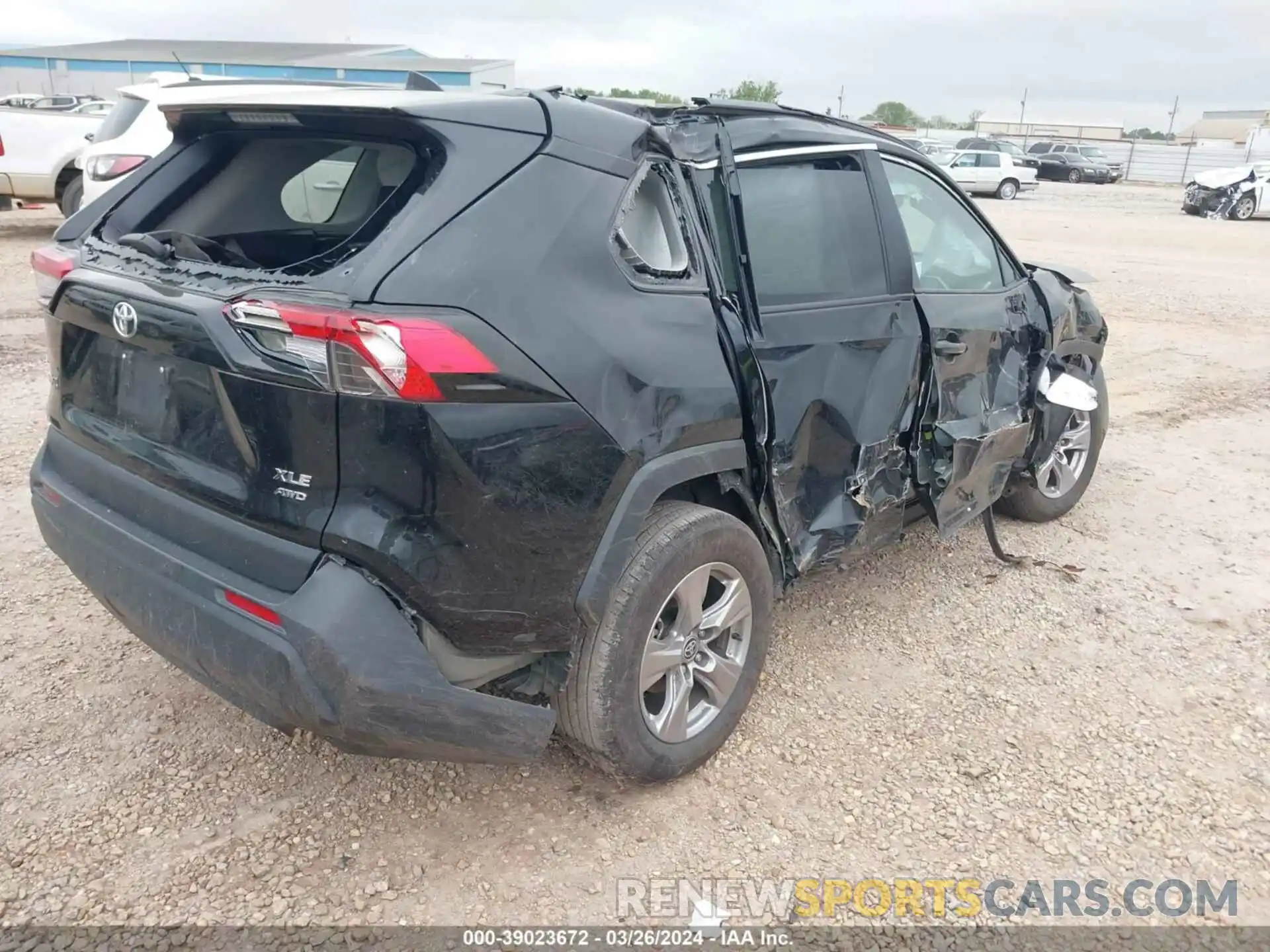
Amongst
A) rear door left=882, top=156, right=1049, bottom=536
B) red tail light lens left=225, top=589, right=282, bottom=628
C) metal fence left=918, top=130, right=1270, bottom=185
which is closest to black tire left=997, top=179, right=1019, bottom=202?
metal fence left=918, top=130, right=1270, bottom=185

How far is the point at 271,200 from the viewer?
2941 millimetres

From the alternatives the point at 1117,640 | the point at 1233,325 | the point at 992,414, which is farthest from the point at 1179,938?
the point at 1233,325

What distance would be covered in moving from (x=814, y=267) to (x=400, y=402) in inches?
64.9

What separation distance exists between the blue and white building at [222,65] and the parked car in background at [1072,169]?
23.9 m

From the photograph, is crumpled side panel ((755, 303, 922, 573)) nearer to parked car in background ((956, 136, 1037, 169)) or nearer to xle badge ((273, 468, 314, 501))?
xle badge ((273, 468, 314, 501))

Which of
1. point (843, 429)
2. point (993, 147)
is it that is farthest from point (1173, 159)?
point (843, 429)

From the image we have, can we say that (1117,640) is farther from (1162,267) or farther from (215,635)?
(1162,267)

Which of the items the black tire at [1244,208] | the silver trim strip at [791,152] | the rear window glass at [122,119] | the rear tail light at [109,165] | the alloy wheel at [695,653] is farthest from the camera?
the black tire at [1244,208]

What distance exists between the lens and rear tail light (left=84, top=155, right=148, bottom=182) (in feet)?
28.2

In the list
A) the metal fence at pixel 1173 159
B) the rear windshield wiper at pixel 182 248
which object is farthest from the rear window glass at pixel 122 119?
the metal fence at pixel 1173 159

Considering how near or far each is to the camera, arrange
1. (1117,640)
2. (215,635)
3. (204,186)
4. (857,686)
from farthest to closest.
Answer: (1117,640)
(857,686)
(204,186)
(215,635)

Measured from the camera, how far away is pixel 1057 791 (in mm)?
2857

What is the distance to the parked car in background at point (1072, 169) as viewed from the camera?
36.7 m

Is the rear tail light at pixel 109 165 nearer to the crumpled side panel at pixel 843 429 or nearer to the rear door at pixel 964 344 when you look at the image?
the rear door at pixel 964 344
